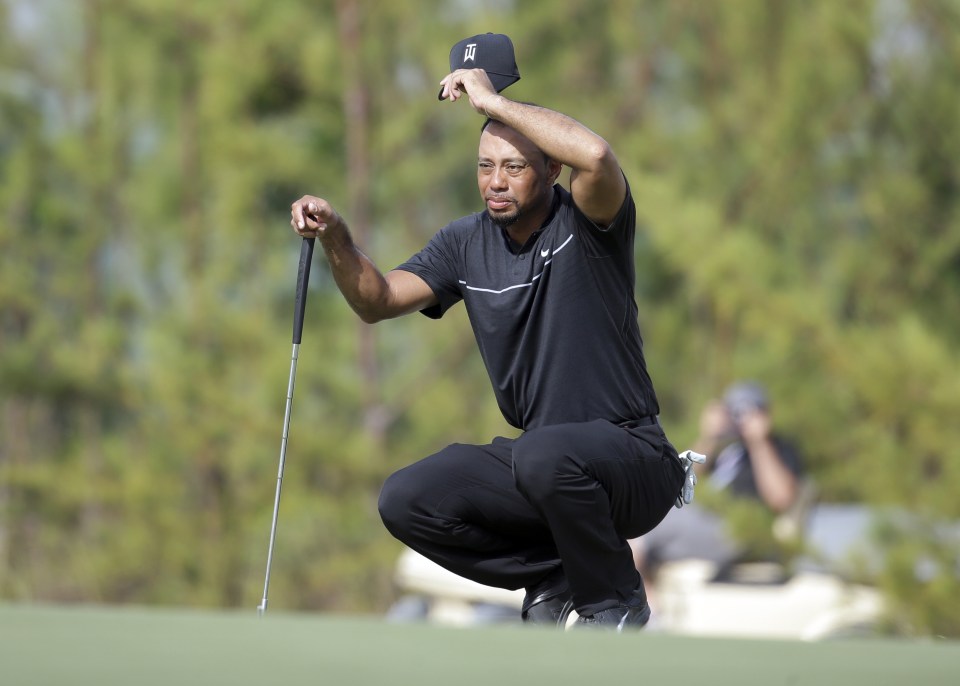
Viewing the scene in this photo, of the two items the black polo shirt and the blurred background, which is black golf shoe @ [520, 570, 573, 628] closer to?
the black polo shirt

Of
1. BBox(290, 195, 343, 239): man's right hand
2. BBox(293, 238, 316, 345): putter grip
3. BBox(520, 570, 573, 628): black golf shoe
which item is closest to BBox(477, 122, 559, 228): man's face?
BBox(290, 195, 343, 239): man's right hand

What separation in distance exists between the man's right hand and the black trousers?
740 mm

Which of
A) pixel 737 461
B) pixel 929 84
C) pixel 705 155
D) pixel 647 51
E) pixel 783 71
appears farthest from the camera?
pixel 647 51

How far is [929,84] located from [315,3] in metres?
5.08

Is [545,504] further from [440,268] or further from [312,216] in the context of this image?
[312,216]

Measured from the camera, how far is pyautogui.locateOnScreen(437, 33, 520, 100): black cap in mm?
4141

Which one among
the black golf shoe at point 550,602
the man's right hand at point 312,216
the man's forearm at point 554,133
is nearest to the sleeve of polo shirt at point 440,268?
the man's right hand at point 312,216

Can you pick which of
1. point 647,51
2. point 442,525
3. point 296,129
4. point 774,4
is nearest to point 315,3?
point 296,129

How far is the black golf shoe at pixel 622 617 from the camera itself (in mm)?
3871

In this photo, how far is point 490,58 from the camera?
4148 mm

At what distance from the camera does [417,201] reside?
41.6 feet

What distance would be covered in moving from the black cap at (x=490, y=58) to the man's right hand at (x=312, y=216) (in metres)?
0.49

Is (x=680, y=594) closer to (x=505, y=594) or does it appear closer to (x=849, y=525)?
(x=505, y=594)

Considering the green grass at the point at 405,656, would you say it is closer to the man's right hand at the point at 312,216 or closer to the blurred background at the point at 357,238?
the man's right hand at the point at 312,216
